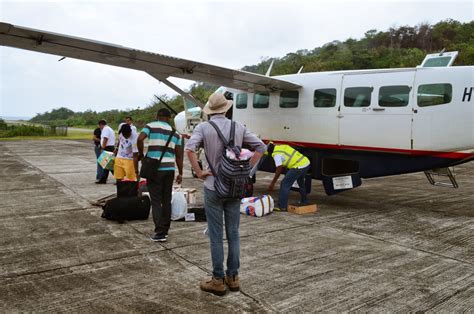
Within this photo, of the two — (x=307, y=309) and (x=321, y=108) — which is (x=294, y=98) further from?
(x=307, y=309)

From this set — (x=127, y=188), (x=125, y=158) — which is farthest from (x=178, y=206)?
(x=125, y=158)

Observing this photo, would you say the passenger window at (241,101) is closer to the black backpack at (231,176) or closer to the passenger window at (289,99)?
the passenger window at (289,99)

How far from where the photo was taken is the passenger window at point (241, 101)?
990cm

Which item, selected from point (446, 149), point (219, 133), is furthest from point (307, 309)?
point (446, 149)

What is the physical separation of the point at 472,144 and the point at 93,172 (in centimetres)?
1068

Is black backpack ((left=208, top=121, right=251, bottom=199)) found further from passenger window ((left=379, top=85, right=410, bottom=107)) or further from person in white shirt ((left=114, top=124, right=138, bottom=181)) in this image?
passenger window ((left=379, top=85, right=410, bottom=107))

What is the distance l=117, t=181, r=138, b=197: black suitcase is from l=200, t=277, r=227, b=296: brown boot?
11.1ft

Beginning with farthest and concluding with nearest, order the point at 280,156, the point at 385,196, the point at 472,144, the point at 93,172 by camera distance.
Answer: the point at 93,172
the point at 385,196
the point at 280,156
the point at 472,144

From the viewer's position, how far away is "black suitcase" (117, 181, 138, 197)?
22.1ft

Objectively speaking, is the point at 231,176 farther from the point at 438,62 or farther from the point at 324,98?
the point at 438,62

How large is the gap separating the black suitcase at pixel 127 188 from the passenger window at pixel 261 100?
395 cm

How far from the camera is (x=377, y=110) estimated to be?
7469 millimetres

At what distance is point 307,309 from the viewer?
11.5ft

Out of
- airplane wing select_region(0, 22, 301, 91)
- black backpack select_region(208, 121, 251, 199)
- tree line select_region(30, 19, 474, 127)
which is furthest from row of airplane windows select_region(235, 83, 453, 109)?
tree line select_region(30, 19, 474, 127)
